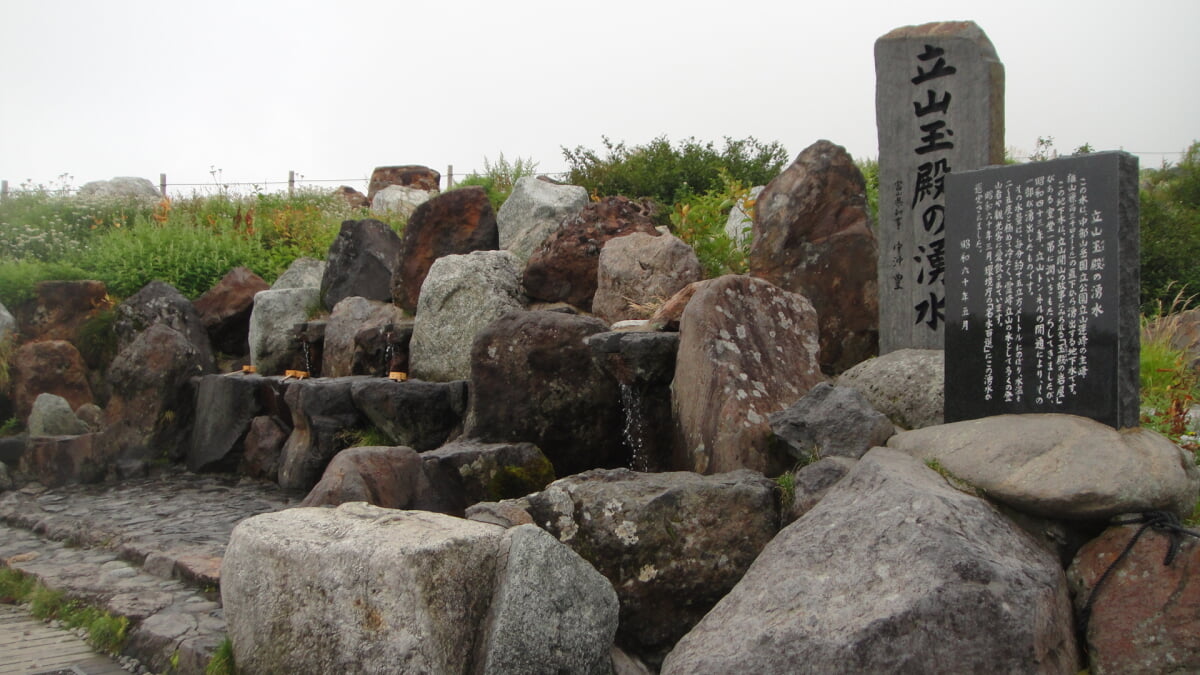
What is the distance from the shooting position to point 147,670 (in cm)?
517

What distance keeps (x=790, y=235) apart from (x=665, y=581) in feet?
13.4

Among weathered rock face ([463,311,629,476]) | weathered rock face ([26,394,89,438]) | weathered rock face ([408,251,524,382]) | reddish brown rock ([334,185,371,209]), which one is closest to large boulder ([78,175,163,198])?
reddish brown rock ([334,185,371,209])

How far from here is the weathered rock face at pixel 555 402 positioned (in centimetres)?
728

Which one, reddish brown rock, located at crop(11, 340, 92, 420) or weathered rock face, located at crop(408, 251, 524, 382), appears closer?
weathered rock face, located at crop(408, 251, 524, 382)

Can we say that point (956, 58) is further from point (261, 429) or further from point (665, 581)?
point (261, 429)

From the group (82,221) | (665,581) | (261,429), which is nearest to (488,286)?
(261,429)

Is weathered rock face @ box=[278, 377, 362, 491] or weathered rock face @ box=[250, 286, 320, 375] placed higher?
weathered rock face @ box=[250, 286, 320, 375]

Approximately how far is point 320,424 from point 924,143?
229 inches

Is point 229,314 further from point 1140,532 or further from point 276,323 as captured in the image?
point 1140,532

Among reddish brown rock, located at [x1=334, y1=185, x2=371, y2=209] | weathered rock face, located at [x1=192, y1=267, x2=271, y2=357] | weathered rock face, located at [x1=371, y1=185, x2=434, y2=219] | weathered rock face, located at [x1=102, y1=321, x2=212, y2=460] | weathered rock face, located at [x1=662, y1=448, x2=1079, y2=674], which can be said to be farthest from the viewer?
reddish brown rock, located at [x1=334, y1=185, x2=371, y2=209]

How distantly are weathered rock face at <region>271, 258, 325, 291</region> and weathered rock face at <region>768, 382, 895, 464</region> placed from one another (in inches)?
377

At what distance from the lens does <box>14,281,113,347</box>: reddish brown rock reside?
42.5 ft

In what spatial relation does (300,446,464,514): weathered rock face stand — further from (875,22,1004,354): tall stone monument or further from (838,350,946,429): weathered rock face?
(875,22,1004,354): tall stone monument

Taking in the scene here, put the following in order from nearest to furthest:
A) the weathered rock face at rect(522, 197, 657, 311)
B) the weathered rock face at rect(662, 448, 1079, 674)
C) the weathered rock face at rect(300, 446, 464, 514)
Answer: the weathered rock face at rect(662, 448, 1079, 674), the weathered rock face at rect(300, 446, 464, 514), the weathered rock face at rect(522, 197, 657, 311)
